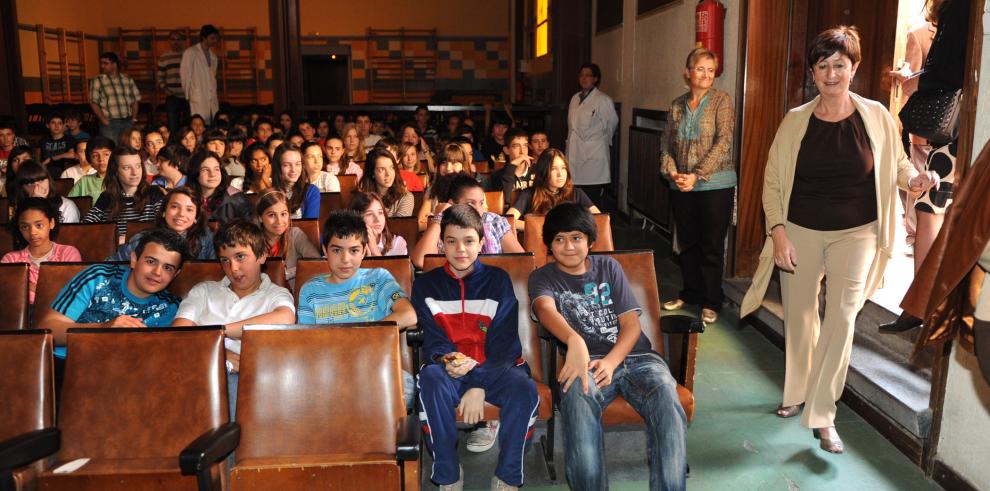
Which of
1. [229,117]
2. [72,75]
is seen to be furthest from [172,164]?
[72,75]

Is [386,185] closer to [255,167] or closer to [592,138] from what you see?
[255,167]

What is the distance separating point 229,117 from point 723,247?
6.60 metres

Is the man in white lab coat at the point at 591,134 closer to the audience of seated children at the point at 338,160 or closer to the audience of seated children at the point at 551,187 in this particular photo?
the audience of seated children at the point at 338,160

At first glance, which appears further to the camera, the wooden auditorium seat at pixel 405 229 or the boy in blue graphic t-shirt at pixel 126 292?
the wooden auditorium seat at pixel 405 229

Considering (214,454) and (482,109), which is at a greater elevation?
(482,109)

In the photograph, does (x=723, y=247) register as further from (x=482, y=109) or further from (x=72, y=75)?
(x=72, y=75)

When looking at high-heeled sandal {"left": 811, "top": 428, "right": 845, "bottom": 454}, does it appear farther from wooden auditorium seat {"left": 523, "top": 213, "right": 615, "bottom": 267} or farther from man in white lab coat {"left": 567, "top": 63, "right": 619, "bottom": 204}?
man in white lab coat {"left": 567, "top": 63, "right": 619, "bottom": 204}

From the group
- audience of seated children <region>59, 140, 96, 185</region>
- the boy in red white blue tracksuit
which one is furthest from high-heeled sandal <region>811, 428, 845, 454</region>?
audience of seated children <region>59, 140, 96, 185</region>

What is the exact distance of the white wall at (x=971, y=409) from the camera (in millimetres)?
2438

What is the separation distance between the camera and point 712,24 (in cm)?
479

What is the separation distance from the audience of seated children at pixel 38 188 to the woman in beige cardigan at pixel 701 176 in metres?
3.30

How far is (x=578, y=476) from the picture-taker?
2.31 m

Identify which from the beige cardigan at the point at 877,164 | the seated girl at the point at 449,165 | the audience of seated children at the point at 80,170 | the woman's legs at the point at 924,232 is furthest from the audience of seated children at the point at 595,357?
the audience of seated children at the point at 80,170

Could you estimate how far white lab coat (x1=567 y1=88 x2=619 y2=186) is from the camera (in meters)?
6.71
